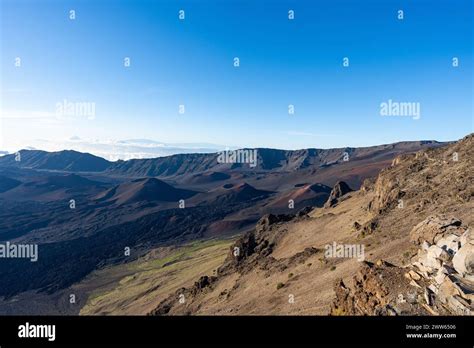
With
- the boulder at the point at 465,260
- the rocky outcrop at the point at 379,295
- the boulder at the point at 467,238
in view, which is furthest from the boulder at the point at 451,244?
the rocky outcrop at the point at 379,295

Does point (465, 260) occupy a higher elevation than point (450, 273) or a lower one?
higher

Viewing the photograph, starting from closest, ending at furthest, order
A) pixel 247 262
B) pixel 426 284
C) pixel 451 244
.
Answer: pixel 426 284, pixel 451 244, pixel 247 262

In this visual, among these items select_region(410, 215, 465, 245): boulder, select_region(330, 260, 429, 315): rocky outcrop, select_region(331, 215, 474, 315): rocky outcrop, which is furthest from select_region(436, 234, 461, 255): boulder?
select_region(330, 260, 429, 315): rocky outcrop

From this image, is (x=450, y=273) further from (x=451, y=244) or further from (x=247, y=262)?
(x=247, y=262)

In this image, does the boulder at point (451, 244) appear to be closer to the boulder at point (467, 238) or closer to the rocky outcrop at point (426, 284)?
the rocky outcrop at point (426, 284)

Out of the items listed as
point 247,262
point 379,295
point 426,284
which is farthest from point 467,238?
point 247,262

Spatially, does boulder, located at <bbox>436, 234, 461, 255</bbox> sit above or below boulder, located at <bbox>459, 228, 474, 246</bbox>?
below

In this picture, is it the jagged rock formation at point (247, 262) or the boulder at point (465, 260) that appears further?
the jagged rock formation at point (247, 262)

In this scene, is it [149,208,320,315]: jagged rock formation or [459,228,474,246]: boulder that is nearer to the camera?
[459,228,474,246]: boulder

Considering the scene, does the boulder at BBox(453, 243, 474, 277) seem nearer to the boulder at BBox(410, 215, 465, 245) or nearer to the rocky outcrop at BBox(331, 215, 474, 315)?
the rocky outcrop at BBox(331, 215, 474, 315)
